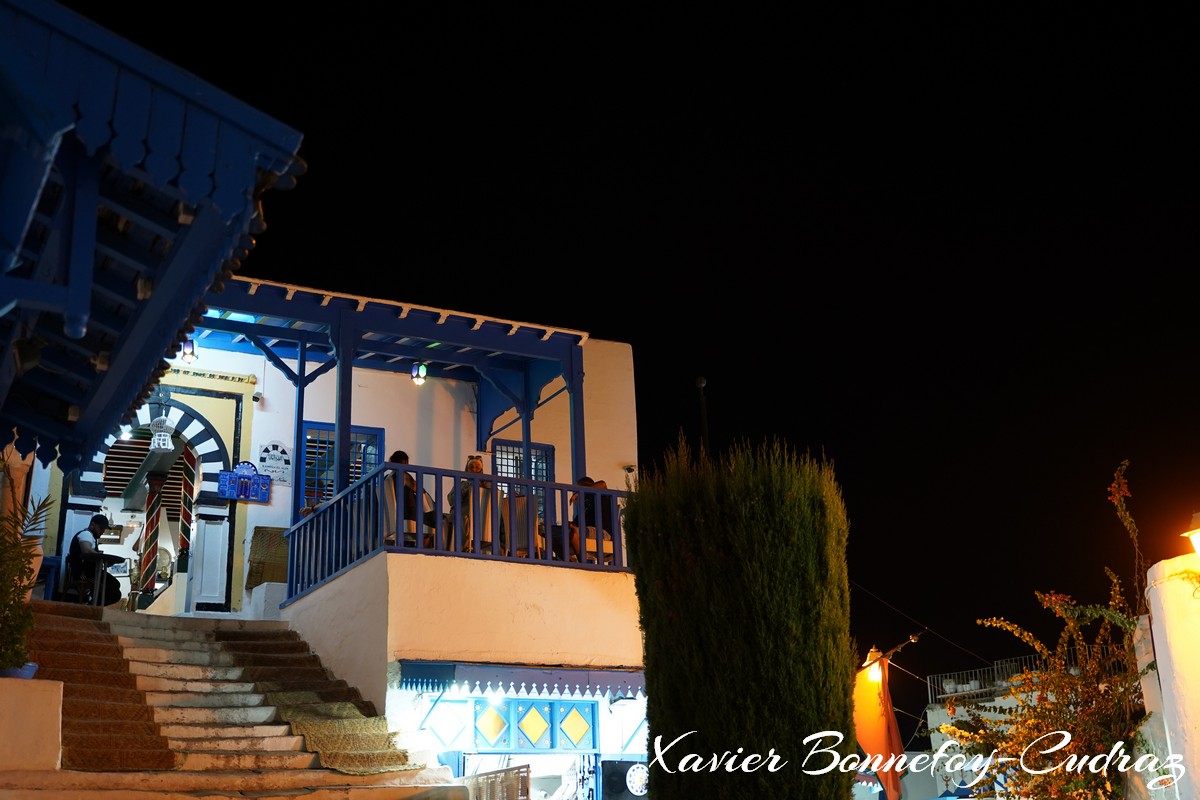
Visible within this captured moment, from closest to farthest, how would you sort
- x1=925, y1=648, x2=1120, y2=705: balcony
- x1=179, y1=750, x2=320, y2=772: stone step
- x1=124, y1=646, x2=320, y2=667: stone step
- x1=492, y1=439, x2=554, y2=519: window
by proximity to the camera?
x1=179, y1=750, x2=320, y2=772: stone step < x1=124, y1=646, x2=320, y2=667: stone step < x1=492, y1=439, x2=554, y2=519: window < x1=925, y1=648, x2=1120, y2=705: balcony

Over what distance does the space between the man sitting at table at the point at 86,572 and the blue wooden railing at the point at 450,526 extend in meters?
1.94

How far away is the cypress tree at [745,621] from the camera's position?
7.01 meters

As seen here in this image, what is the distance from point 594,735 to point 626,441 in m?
6.18

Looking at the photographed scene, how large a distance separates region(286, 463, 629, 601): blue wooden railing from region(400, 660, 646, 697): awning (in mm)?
1131

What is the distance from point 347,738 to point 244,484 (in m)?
5.71

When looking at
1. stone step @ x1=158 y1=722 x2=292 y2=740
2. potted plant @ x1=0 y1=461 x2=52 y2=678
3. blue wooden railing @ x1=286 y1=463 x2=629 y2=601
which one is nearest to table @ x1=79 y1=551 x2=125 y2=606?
blue wooden railing @ x1=286 y1=463 x2=629 y2=601

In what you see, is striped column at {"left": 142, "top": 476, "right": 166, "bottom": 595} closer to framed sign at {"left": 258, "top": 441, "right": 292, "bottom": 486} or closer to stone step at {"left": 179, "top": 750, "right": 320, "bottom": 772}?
framed sign at {"left": 258, "top": 441, "right": 292, "bottom": 486}

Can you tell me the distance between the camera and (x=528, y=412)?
15.6 m

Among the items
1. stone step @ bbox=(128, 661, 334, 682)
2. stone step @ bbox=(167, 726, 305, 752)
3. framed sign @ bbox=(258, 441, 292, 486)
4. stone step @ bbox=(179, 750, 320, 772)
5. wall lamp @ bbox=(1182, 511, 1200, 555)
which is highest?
framed sign @ bbox=(258, 441, 292, 486)

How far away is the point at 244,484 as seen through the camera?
15188 millimetres

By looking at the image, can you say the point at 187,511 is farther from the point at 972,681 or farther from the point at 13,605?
the point at 972,681

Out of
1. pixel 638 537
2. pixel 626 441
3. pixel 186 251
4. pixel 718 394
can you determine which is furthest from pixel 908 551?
pixel 186 251

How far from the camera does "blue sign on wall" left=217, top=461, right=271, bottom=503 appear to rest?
15078 millimetres

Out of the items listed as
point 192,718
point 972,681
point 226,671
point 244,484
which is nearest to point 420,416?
point 244,484
